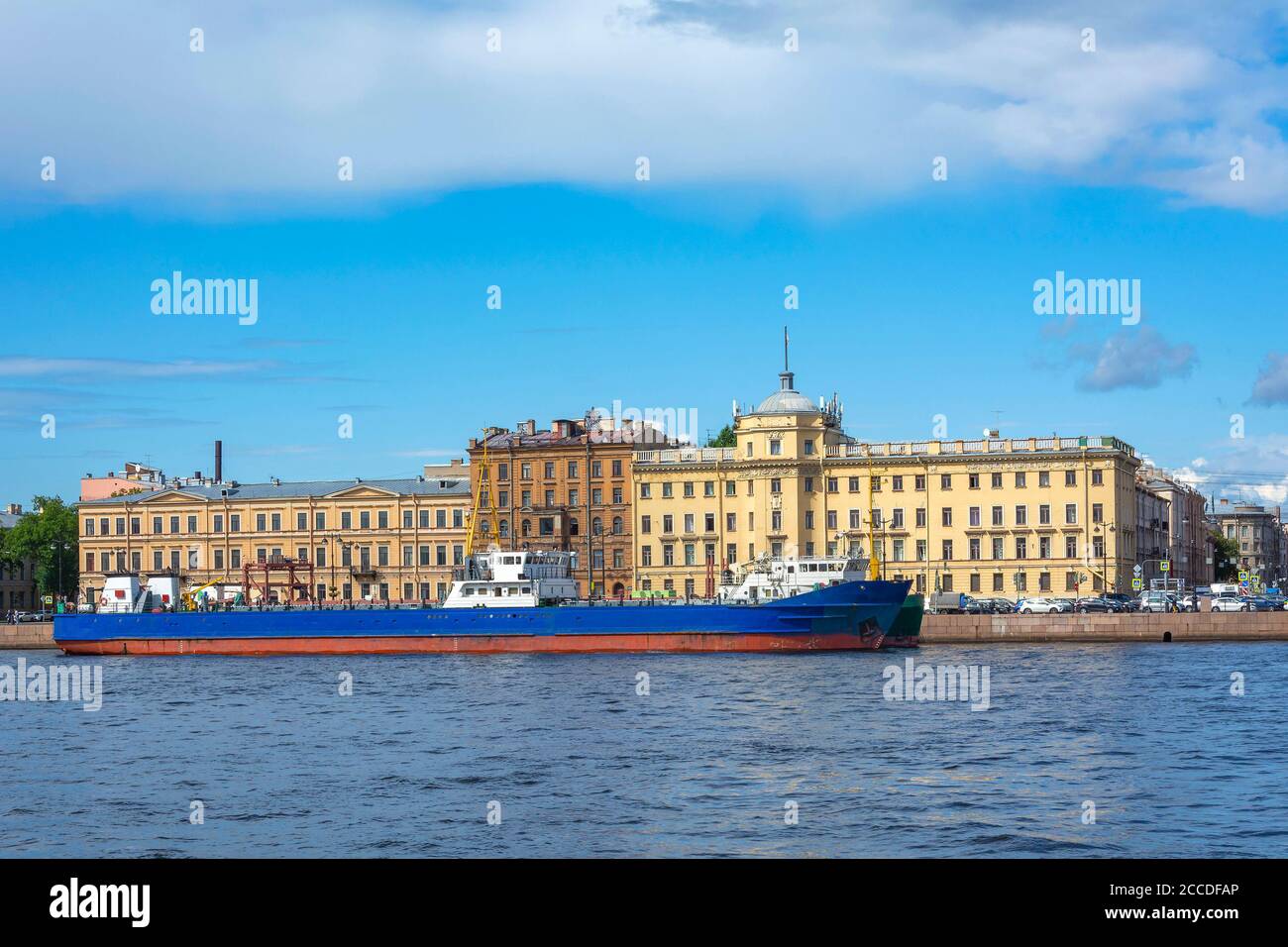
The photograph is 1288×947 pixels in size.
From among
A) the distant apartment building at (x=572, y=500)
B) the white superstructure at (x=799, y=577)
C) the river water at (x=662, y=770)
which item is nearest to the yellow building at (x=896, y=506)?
the distant apartment building at (x=572, y=500)

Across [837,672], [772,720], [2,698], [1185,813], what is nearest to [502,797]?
[1185,813]

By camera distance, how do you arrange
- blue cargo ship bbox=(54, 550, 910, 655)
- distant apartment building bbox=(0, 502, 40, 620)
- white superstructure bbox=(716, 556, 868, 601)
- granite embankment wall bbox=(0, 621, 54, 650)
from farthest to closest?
distant apartment building bbox=(0, 502, 40, 620) → granite embankment wall bbox=(0, 621, 54, 650) → white superstructure bbox=(716, 556, 868, 601) → blue cargo ship bbox=(54, 550, 910, 655)

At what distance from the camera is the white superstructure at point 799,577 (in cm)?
7331

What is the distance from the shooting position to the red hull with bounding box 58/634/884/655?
231 ft

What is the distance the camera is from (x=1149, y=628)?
76.7 meters

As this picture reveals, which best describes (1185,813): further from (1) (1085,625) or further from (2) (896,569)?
(2) (896,569)

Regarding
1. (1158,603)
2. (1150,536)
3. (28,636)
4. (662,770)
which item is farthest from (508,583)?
(1150,536)

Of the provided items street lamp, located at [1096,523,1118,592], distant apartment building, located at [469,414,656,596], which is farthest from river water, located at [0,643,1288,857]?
distant apartment building, located at [469,414,656,596]

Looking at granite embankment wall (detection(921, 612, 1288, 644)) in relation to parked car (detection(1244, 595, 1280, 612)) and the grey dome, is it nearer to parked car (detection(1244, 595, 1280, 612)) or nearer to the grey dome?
parked car (detection(1244, 595, 1280, 612))

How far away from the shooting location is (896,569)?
10106 centimetres

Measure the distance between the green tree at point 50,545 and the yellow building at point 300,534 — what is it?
11.4 m

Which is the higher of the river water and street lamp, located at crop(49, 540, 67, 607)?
street lamp, located at crop(49, 540, 67, 607)

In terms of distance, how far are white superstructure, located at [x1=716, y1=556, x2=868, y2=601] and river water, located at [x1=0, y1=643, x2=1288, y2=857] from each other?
20.3m

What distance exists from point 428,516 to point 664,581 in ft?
65.4
